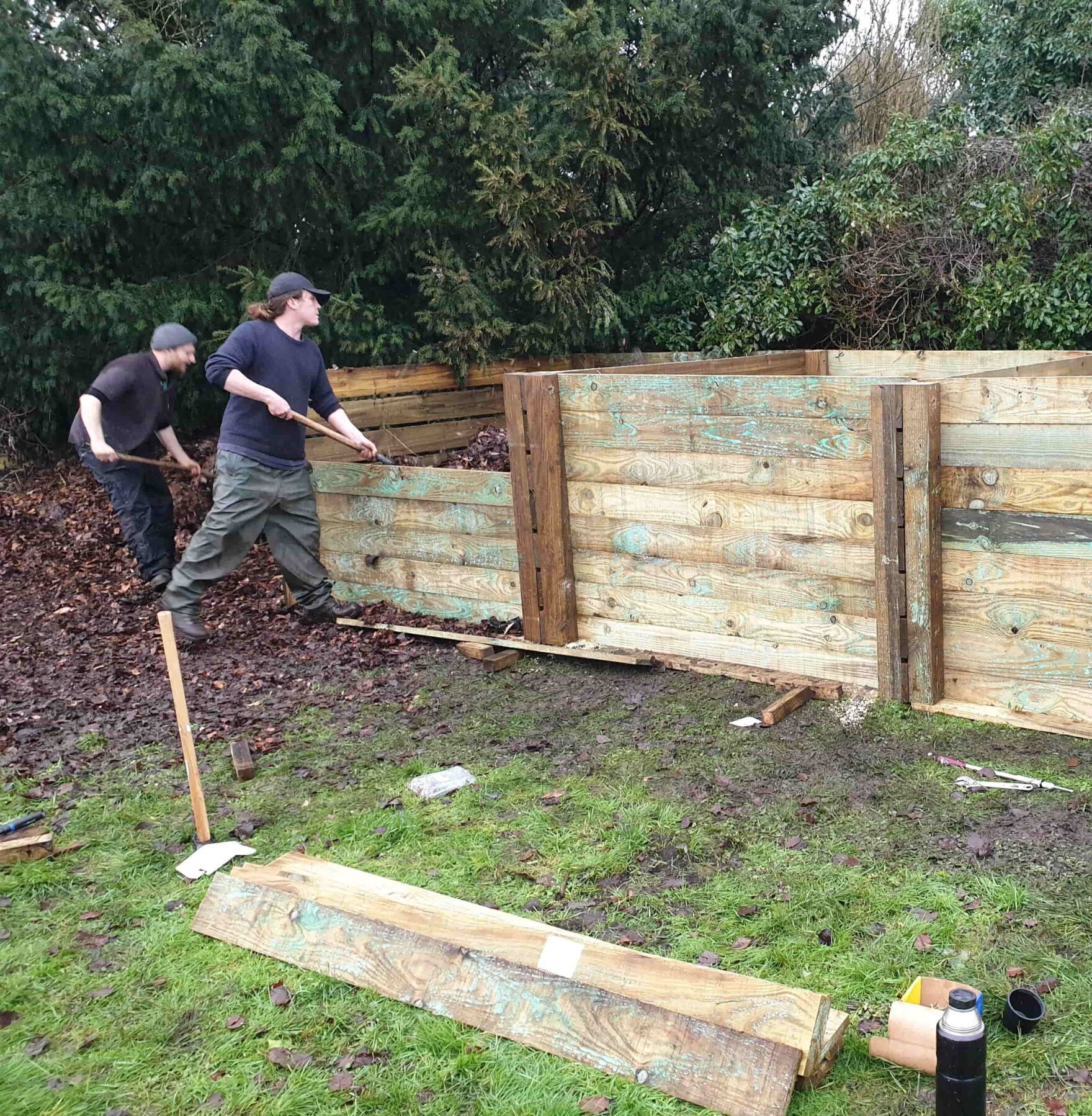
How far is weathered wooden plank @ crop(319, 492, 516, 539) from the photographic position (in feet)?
21.6

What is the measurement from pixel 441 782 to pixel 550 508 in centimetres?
192

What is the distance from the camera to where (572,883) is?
382 centimetres

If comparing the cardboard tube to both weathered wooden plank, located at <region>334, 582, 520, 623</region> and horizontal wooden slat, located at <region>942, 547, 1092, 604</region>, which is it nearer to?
horizontal wooden slat, located at <region>942, 547, 1092, 604</region>

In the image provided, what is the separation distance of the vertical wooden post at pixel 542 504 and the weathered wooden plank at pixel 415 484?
0.26 metres

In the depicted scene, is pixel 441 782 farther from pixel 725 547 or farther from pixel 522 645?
pixel 725 547

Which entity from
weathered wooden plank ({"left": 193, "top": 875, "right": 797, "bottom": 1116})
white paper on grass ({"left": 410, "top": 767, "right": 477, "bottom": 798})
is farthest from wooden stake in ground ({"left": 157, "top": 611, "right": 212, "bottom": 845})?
white paper on grass ({"left": 410, "top": 767, "right": 477, "bottom": 798})

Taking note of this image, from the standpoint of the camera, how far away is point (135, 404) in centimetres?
791

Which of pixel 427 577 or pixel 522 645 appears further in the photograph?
pixel 427 577

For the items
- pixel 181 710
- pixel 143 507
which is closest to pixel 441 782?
pixel 181 710

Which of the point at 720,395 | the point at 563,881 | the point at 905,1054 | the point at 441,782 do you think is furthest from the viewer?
the point at 720,395

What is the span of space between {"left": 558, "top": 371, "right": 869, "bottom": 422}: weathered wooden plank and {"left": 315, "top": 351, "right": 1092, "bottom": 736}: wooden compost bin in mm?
10

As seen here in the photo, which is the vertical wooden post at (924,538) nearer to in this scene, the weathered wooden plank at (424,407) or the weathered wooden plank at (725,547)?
the weathered wooden plank at (725,547)

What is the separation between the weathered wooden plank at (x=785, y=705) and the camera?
5.06m

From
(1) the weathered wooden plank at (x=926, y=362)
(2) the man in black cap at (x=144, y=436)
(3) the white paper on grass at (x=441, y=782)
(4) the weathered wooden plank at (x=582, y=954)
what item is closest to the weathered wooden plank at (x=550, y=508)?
(3) the white paper on grass at (x=441, y=782)
